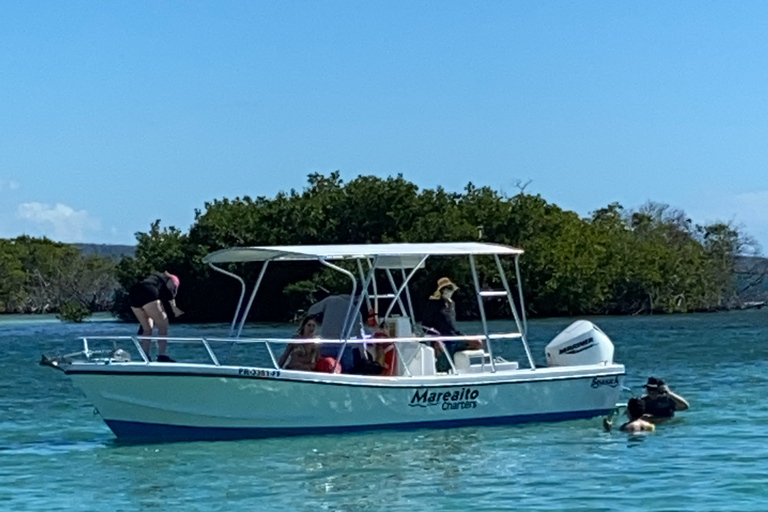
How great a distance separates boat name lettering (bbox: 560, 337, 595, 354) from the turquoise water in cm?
102

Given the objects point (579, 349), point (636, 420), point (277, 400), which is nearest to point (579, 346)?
point (579, 349)

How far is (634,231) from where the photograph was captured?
281ft

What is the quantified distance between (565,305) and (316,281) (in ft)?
40.9

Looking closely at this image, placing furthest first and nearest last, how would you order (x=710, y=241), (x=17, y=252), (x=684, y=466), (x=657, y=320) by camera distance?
(x=17, y=252), (x=710, y=241), (x=657, y=320), (x=684, y=466)

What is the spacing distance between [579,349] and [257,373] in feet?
16.4

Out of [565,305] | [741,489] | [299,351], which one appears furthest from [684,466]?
[565,305]

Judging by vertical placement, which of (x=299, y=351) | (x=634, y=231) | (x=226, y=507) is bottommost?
(x=226, y=507)

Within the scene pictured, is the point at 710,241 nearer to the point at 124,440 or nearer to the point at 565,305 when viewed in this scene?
the point at 565,305

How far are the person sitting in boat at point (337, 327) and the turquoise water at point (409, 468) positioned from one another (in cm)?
103

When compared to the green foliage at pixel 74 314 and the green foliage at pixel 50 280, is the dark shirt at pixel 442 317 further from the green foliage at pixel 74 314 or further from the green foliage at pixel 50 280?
the green foliage at pixel 50 280

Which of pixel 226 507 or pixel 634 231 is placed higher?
pixel 634 231

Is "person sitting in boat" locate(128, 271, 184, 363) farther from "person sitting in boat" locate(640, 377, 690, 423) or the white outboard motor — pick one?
"person sitting in boat" locate(640, 377, 690, 423)

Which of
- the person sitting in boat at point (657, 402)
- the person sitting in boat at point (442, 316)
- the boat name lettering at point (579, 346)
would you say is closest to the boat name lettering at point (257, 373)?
the person sitting in boat at point (442, 316)

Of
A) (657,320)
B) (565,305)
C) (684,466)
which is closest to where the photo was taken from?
(684,466)
